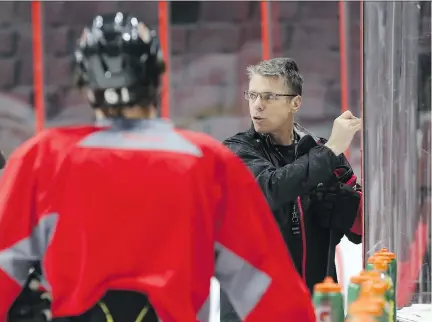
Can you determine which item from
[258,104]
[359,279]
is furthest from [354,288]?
[258,104]

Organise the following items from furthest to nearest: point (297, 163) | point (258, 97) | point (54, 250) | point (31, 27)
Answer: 1. point (31, 27)
2. point (258, 97)
3. point (297, 163)
4. point (54, 250)

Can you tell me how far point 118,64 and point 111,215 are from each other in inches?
9.2

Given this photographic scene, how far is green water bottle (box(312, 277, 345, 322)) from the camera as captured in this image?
160cm

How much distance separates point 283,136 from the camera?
7.88ft

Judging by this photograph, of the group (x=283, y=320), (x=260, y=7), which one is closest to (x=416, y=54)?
(x=283, y=320)

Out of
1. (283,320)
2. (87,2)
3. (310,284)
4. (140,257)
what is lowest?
(310,284)

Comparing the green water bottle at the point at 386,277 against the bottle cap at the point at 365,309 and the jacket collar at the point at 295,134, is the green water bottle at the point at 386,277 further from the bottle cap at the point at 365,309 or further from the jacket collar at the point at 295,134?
the jacket collar at the point at 295,134

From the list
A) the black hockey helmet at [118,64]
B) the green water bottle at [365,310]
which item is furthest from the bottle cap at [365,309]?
the black hockey helmet at [118,64]

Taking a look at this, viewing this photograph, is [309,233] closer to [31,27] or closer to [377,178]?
[377,178]

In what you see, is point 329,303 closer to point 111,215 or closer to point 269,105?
point 111,215

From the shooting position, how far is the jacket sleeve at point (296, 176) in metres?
2.17

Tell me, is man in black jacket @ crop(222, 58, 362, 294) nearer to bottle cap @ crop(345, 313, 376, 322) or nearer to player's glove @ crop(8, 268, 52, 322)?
player's glove @ crop(8, 268, 52, 322)

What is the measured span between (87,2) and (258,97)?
4.13 metres

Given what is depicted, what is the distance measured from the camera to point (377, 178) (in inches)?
88.0
